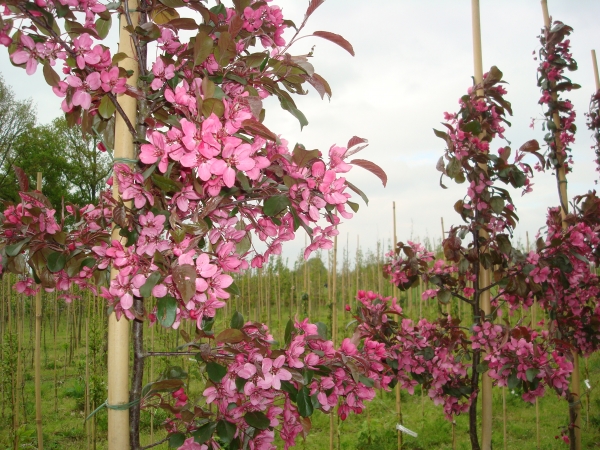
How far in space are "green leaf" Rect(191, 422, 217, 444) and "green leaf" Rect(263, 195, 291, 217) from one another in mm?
520

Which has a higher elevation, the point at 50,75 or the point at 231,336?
the point at 50,75

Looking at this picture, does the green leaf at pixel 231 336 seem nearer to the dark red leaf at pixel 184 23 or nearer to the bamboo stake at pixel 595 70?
the dark red leaf at pixel 184 23

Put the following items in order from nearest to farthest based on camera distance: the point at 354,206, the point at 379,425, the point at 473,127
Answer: the point at 354,206
the point at 473,127
the point at 379,425

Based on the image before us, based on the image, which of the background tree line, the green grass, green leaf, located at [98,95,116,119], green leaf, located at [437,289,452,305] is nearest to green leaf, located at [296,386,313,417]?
green leaf, located at [98,95,116,119]

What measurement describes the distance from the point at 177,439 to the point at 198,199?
588mm

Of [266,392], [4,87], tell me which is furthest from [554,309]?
[4,87]

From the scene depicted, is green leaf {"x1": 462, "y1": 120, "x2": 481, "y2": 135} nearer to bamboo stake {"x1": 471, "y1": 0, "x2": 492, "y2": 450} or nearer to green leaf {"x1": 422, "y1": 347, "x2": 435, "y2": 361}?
bamboo stake {"x1": 471, "y1": 0, "x2": 492, "y2": 450}

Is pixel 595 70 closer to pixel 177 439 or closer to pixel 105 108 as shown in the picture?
pixel 105 108

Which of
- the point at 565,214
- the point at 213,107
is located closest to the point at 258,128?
the point at 213,107

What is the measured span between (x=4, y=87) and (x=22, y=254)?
13.1 metres

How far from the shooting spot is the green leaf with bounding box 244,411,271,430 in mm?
982

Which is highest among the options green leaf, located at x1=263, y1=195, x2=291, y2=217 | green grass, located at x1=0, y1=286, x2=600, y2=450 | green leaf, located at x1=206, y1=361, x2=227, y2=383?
green leaf, located at x1=263, y1=195, x2=291, y2=217

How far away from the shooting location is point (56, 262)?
37.5 inches

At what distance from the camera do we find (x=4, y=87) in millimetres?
11484
